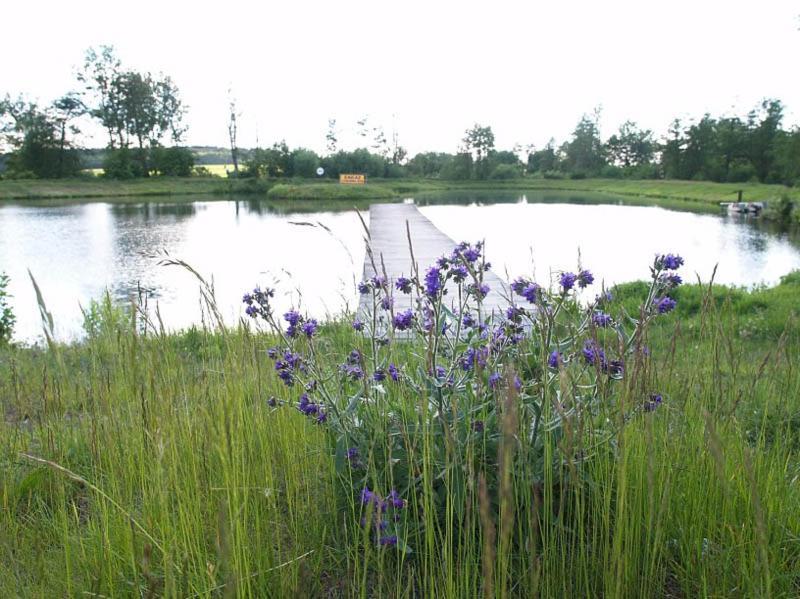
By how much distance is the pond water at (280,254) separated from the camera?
8.14 meters

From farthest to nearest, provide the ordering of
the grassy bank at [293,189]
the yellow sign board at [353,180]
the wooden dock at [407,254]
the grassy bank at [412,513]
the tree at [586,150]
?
the tree at [586,150], the yellow sign board at [353,180], the grassy bank at [293,189], the wooden dock at [407,254], the grassy bank at [412,513]

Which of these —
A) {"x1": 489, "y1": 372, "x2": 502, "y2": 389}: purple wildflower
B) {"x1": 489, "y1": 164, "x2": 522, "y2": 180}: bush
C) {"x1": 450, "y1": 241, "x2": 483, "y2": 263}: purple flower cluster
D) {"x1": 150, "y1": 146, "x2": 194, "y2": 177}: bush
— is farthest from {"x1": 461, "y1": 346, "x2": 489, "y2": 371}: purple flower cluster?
{"x1": 489, "y1": 164, "x2": 522, "y2": 180}: bush

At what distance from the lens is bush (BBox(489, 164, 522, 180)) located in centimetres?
6419

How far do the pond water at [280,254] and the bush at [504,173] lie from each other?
42.5m

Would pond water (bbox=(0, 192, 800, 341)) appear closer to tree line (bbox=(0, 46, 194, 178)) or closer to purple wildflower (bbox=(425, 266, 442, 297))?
purple wildflower (bbox=(425, 266, 442, 297))

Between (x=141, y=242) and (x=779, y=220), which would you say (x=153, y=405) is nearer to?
(x=141, y=242)

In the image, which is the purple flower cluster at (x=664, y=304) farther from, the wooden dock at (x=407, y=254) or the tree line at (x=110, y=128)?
the tree line at (x=110, y=128)

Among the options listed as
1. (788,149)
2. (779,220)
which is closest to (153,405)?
(779,220)

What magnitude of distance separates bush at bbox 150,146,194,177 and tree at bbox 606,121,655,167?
49.4 metres

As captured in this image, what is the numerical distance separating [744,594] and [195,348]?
14.8ft

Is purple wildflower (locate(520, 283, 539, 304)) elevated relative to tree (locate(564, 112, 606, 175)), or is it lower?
lower

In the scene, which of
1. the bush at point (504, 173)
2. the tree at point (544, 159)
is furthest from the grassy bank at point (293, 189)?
the tree at point (544, 159)

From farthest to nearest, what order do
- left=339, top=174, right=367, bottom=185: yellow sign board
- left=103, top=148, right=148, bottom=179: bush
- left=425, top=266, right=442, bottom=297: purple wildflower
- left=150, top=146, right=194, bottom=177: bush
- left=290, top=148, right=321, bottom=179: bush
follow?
left=290, top=148, right=321, bottom=179: bush
left=150, top=146, right=194, bottom=177: bush
left=103, top=148, right=148, bottom=179: bush
left=339, top=174, right=367, bottom=185: yellow sign board
left=425, top=266, right=442, bottom=297: purple wildflower

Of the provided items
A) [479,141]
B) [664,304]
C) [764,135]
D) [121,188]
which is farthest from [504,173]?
[664,304]
